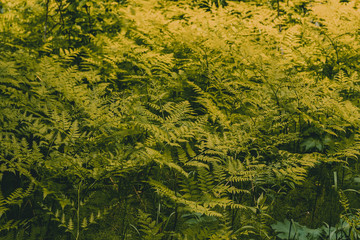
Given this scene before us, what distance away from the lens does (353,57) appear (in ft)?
11.5

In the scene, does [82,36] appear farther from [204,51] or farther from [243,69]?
[243,69]

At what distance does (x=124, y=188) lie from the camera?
7.66 ft

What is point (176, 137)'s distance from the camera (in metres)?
1.93

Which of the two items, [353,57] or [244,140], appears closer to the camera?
[244,140]

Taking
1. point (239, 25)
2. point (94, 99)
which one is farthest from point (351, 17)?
point (94, 99)

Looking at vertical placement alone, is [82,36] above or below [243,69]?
above

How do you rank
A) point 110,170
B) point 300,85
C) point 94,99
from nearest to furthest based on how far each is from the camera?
point 110,170 < point 94,99 < point 300,85

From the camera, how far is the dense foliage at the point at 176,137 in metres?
1.78

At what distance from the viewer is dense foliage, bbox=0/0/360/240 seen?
1778 millimetres

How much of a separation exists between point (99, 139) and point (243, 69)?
6.94 feet

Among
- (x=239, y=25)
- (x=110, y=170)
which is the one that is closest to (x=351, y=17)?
(x=239, y=25)

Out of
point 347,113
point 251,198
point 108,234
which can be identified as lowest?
point 251,198

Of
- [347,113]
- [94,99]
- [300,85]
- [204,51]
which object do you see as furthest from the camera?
[204,51]

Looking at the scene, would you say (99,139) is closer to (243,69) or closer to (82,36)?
(243,69)
